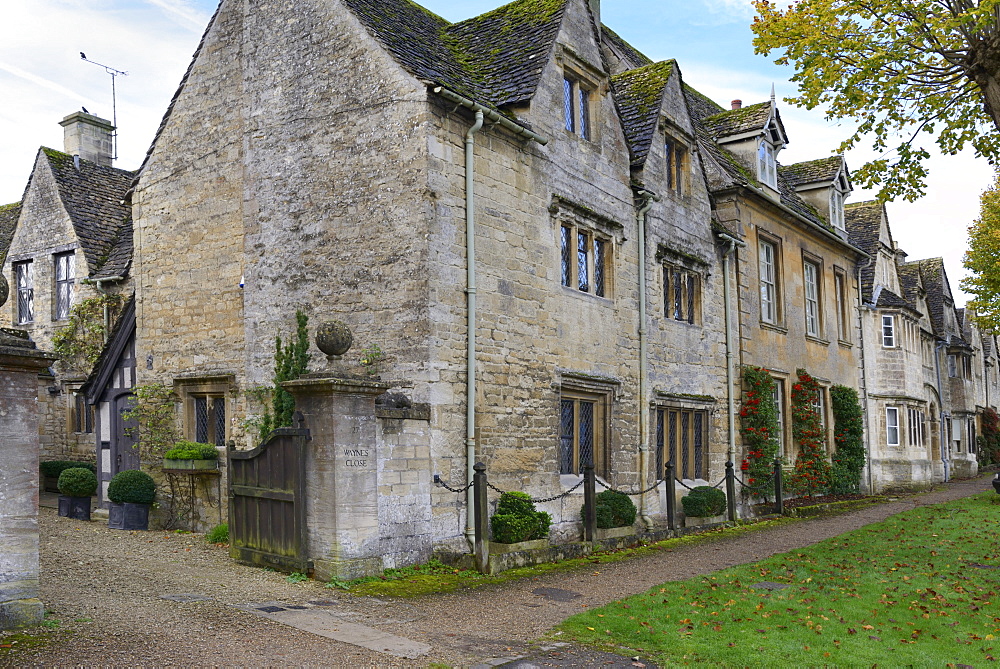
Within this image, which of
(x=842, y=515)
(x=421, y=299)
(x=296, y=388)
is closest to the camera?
(x=296, y=388)

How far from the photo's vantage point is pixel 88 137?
25.4 metres

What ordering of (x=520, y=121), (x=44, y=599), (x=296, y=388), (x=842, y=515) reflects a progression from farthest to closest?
(x=842, y=515) < (x=520, y=121) < (x=296, y=388) < (x=44, y=599)

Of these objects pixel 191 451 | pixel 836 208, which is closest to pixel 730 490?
pixel 191 451

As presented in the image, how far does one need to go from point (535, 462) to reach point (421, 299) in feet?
11.2

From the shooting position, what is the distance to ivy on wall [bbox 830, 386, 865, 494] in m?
26.5

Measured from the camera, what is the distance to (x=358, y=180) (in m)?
13.3

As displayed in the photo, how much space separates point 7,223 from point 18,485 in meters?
22.5

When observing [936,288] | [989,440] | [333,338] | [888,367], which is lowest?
[989,440]

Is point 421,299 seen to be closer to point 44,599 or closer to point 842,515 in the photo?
point 44,599

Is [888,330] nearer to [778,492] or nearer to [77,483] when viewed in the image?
[778,492]

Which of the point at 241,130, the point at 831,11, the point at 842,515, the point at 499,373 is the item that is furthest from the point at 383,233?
the point at 842,515

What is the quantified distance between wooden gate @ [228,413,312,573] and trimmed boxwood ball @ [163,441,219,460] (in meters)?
3.12

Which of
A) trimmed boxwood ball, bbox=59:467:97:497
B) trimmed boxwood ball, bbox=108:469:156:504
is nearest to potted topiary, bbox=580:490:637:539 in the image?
trimmed boxwood ball, bbox=108:469:156:504

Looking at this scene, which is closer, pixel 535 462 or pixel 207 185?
pixel 535 462
